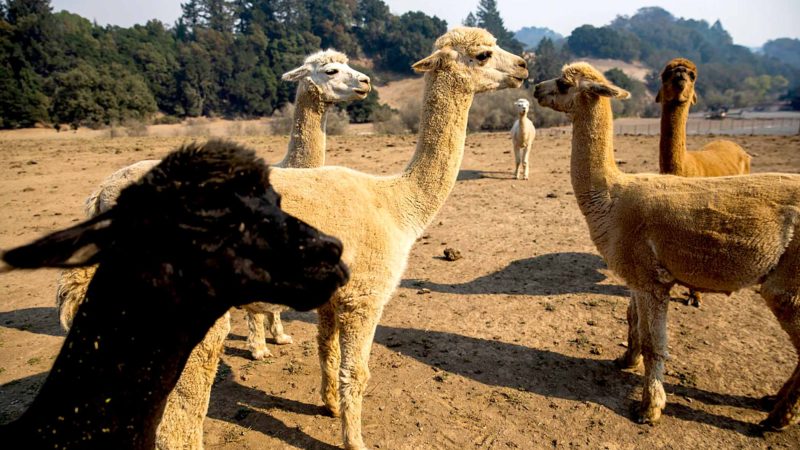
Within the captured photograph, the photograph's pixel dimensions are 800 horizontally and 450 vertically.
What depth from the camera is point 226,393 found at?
14.5 ft

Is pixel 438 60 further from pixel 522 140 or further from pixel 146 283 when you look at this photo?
pixel 522 140

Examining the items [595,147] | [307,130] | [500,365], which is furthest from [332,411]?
[595,147]

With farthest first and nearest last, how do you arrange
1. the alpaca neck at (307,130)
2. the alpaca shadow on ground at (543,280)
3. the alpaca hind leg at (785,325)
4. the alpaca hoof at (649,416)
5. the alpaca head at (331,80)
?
1. the alpaca shadow on ground at (543,280)
2. the alpaca head at (331,80)
3. the alpaca neck at (307,130)
4. the alpaca hoof at (649,416)
5. the alpaca hind leg at (785,325)

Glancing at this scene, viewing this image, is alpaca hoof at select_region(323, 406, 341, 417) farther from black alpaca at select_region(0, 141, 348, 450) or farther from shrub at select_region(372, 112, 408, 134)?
shrub at select_region(372, 112, 408, 134)

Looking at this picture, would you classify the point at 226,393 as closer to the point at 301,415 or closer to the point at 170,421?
the point at 301,415

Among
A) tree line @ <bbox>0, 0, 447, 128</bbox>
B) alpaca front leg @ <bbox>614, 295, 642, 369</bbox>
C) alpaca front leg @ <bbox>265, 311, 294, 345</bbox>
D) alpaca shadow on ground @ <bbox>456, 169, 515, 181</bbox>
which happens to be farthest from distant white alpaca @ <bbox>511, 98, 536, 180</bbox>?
tree line @ <bbox>0, 0, 447, 128</bbox>

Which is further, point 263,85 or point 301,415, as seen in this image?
point 263,85

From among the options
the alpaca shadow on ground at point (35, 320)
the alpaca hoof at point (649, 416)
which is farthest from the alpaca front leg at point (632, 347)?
the alpaca shadow on ground at point (35, 320)

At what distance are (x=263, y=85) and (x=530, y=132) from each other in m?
52.5

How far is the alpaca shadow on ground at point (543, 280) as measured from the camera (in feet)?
22.0

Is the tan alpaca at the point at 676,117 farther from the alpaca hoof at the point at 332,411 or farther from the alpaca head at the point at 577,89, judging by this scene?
the alpaca hoof at the point at 332,411

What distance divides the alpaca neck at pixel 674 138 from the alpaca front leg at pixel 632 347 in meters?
2.35

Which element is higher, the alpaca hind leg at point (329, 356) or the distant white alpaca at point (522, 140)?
the distant white alpaca at point (522, 140)

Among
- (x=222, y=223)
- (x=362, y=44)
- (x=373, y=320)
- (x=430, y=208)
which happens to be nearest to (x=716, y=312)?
(x=430, y=208)
